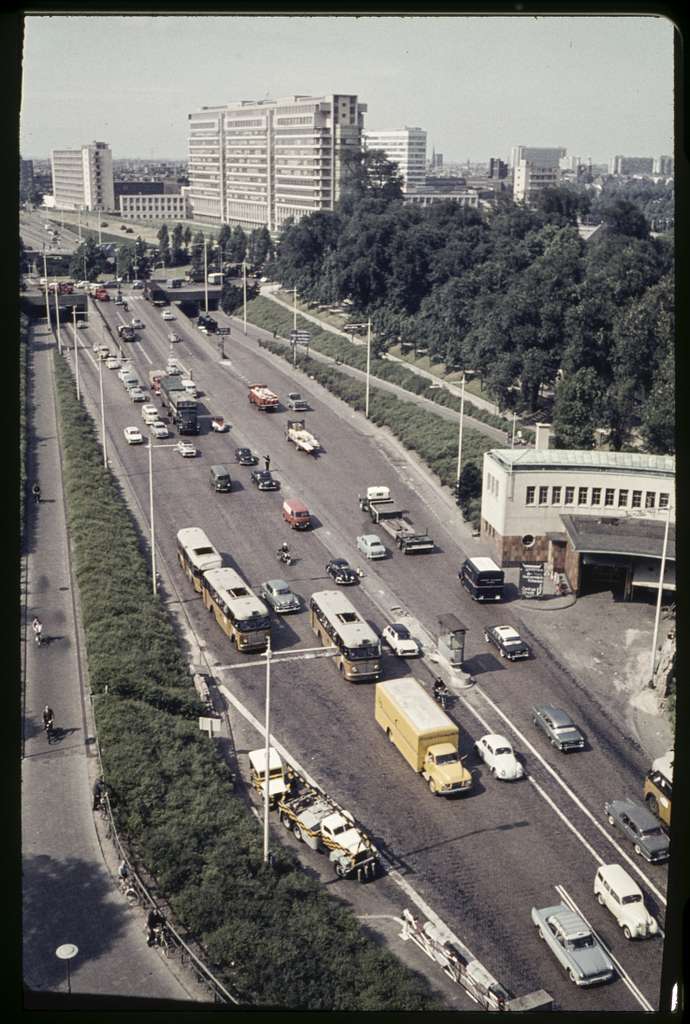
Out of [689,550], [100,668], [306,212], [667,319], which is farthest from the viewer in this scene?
[306,212]

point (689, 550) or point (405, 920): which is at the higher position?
point (689, 550)

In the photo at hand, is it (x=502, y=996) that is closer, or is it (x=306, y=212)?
(x=502, y=996)

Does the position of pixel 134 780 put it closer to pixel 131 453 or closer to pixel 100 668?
pixel 100 668

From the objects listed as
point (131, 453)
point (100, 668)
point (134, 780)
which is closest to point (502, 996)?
point (134, 780)

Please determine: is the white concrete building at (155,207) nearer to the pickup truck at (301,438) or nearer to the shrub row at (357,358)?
the shrub row at (357,358)

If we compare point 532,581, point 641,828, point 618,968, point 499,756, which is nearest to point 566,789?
point 499,756

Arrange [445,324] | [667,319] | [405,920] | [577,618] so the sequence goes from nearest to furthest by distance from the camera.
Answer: [405,920]
[577,618]
[667,319]
[445,324]
